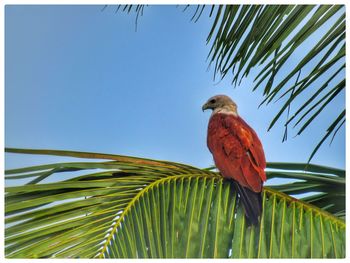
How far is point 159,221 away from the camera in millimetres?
1355

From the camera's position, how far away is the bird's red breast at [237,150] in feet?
4.66

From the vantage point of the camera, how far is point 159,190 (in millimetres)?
1333

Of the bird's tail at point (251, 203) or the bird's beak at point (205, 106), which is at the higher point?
the bird's beak at point (205, 106)

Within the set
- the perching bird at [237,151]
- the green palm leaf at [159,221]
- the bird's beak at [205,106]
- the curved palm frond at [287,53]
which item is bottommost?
the green palm leaf at [159,221]

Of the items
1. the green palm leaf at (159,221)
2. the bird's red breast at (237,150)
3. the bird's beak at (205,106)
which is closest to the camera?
the green palm leaf at (159,221)

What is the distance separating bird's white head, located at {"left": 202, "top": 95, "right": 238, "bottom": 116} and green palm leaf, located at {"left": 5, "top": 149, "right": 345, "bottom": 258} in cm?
22

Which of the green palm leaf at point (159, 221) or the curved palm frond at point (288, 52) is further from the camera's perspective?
the curved palm frond at point (288, 52)

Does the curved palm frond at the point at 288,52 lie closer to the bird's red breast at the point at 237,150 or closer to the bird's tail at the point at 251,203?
the bird's red breast at the point at 237,150

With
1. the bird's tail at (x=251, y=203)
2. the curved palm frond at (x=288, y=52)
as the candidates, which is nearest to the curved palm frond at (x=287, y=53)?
the curved palm frond at (x=288, y=52)

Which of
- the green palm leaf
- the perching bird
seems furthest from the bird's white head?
the green palm leaf

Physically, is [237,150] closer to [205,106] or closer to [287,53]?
[205,106]

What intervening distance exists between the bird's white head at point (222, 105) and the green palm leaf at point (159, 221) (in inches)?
8.6

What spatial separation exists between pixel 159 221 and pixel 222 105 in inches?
15.3

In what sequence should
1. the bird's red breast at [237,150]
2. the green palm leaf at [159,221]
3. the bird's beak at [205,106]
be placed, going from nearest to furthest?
the green palm leaf at [159,221], the bird's red breast at [237,150], the bird's beak at [205,106]
